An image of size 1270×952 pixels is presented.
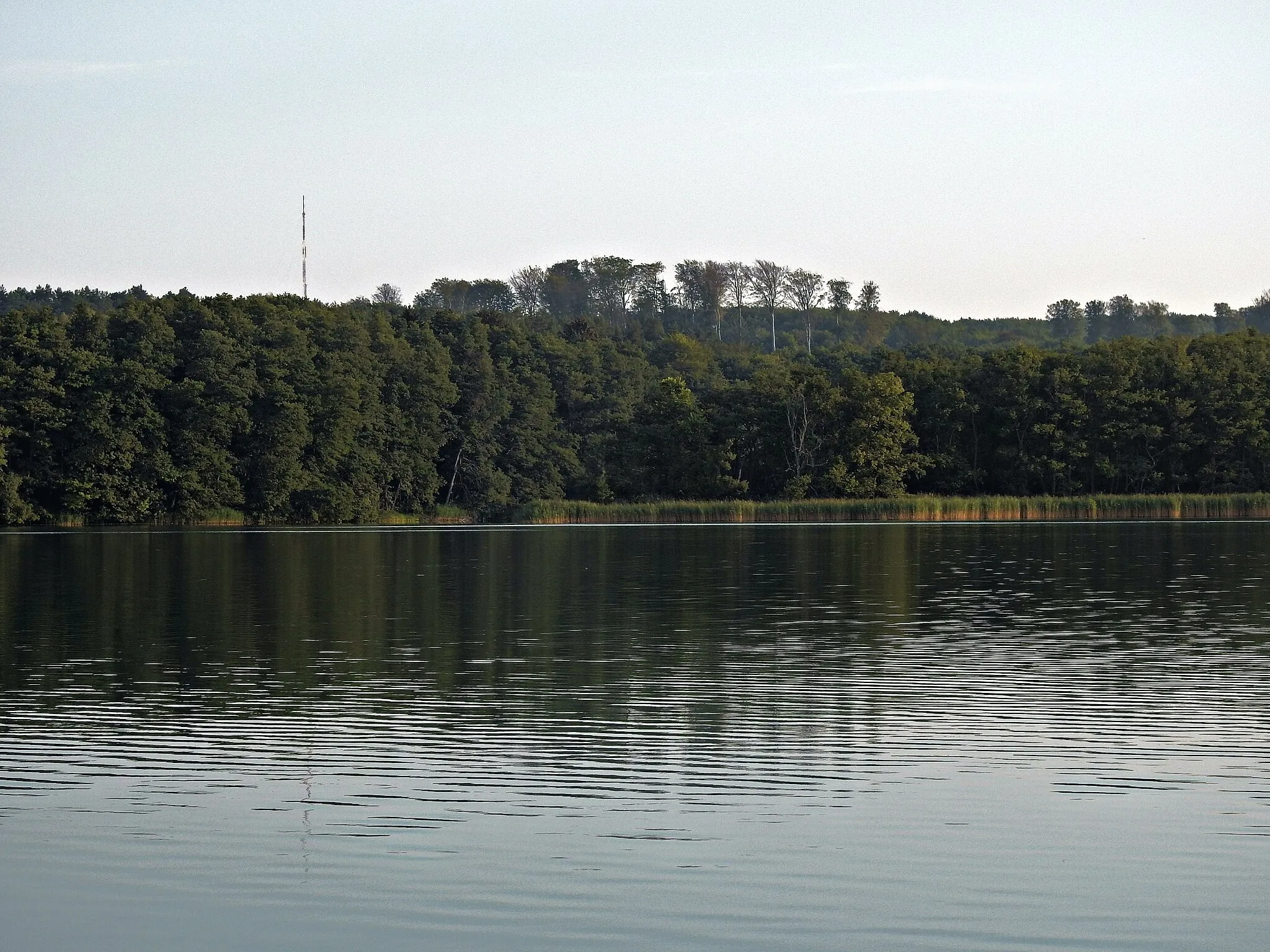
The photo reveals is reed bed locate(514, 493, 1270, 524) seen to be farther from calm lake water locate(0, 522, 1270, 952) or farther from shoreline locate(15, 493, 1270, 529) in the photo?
calm lake water locate(0, 522, 1270, 952)

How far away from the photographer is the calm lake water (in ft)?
25.1

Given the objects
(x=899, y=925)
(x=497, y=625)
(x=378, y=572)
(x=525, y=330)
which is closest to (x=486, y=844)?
(x=899, y=925)

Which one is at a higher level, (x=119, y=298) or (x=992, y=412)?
(x=119, y=298)

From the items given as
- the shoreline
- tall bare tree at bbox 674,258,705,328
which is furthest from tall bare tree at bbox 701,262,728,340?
the shoreline

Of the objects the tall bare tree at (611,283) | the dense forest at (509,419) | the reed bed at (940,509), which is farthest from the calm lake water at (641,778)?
the tall bare tree at (611,283)

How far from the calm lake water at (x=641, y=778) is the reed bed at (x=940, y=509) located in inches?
1788

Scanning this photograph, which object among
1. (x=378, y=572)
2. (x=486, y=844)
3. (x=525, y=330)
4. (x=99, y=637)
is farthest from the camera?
(x=525, y=330)

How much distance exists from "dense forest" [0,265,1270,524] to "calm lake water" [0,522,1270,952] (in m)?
49.2

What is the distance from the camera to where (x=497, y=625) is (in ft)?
73.9

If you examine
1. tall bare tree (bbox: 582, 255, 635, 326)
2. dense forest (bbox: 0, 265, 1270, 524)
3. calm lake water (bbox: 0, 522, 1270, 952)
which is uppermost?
tall bare tree (bbox: 582, 255, 635, 326)

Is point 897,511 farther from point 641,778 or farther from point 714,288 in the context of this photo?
point 714,288

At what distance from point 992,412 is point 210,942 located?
258 ft

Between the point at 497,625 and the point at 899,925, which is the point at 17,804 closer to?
the point at 899,925

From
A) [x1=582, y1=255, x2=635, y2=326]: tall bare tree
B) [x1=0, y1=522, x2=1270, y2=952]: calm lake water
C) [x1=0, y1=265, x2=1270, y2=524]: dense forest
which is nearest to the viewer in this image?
[x1=0, y1=522, x2=1270, y2=952]: calm lake water
